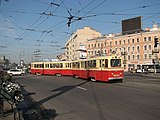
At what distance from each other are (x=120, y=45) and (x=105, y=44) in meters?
5.96

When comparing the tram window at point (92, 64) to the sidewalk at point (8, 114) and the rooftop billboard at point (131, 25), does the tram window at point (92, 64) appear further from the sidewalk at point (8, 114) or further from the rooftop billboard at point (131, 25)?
the rooftop billboard at point (131, 25)

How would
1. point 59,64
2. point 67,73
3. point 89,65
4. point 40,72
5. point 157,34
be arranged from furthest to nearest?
point 157,34 < point 40,72 < point 59,64 < point 67,73 < point 89,65

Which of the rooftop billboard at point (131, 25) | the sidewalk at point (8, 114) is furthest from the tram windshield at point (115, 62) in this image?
the rooftop billboard at point (131, 25)

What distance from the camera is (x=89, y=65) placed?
997 inches

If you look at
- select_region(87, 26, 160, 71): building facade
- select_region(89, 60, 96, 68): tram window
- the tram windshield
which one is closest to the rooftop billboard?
select_region(87, 26, 160, 71): building facade

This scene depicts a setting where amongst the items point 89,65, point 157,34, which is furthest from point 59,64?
point 157,34

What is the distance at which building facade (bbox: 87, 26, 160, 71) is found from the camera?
2768 inches

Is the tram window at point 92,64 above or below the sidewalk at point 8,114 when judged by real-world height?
above

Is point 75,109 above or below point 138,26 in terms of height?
below

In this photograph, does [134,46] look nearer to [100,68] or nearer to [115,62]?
[100,68]

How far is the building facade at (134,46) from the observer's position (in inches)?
2768

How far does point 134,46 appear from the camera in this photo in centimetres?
7519

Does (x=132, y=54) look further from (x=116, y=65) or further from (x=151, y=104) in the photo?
(x=151, y=104)

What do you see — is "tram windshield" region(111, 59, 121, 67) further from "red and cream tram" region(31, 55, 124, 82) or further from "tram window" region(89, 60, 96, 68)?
"tram window" region(89, 60, 96, 68)
